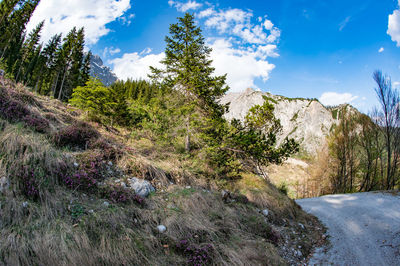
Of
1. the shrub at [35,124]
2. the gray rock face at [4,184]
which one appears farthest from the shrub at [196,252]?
the shrub at [35,124]

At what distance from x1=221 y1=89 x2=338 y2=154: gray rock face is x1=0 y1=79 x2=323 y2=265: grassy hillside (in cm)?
8882

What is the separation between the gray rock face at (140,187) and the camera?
15.0ft

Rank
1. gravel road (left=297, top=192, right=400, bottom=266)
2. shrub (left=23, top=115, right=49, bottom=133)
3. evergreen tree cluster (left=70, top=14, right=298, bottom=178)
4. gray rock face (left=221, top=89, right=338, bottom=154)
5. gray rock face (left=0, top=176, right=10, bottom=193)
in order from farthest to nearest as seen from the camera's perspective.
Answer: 1. gray rock face (left=221, top=89, right=338, bottom=154)
2. evergreen tree cluster (left=70, top=14, right=298, bottom=178)
3. shrub (left=23, top=115, right=49, bottom=133)
4. gravel road (left=297, top=192, right=400, bottom=266)
5. gray rock face (left=0, top=176, right=10, bottom=193)

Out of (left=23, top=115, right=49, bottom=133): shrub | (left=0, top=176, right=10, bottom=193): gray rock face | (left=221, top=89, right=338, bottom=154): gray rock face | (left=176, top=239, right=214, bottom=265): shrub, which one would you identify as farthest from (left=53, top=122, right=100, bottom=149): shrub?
(left=221, top=89, right=338, bottom=154): gray rock face

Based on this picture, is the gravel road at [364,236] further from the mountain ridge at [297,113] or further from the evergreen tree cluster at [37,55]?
the mountain ridge at [297,113]

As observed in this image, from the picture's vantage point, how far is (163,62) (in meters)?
10.5

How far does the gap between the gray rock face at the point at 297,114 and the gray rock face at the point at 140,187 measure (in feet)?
292

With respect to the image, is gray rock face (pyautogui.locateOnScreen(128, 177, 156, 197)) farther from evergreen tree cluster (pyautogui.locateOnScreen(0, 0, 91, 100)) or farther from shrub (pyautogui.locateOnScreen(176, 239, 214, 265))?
evergreen tree cluster (pyautogui.locateOnScreen(0, 0, 91, 100))

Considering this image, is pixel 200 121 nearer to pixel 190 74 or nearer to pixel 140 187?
→ pixel 190 74

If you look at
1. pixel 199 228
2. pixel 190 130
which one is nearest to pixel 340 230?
pixel 199 228

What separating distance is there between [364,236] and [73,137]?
8.77 metres

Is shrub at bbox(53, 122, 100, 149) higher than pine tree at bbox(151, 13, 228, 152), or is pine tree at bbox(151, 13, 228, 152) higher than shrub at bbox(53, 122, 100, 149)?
pine tree at bbox(151, 13, 228, 152)

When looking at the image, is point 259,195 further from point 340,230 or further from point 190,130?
point 190,130

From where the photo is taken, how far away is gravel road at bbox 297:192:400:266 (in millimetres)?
4023
